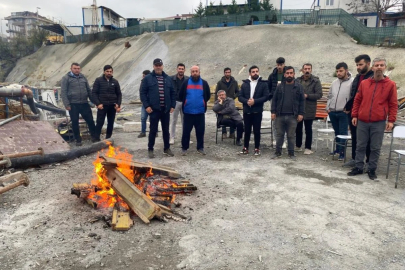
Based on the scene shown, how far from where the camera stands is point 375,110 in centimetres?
525

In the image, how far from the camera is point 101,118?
7.73 meters

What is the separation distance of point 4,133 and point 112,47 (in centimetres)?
3225

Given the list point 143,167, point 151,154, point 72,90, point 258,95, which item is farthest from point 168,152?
point 72,90

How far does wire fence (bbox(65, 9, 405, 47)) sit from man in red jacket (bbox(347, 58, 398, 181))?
1695 centimetres

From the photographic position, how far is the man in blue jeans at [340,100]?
6387mm

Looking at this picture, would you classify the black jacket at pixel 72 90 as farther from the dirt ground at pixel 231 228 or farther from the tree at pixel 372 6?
the tree at pixel 372 6

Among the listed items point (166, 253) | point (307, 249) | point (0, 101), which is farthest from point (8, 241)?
point (0, 101)

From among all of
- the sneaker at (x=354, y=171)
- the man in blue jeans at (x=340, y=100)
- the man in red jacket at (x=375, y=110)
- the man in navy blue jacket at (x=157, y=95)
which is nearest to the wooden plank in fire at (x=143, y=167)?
the man in navy blue jacket at (x=157, y=95)

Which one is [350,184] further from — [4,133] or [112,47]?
[112,47]

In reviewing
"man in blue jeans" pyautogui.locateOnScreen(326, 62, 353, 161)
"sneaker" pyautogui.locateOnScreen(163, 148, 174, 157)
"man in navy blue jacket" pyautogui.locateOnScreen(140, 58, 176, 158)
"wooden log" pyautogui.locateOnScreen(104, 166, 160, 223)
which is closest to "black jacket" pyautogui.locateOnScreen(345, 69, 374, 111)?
"man in blue jeans" pyautogui.locateOnScreen(326, 62, 353, 161)

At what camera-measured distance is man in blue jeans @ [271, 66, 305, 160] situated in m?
6.62

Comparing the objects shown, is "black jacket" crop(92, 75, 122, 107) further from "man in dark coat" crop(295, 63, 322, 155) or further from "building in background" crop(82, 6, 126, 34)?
"building in background" crop(82, 6, 126, 34)

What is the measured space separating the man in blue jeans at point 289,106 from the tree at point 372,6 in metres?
31.6

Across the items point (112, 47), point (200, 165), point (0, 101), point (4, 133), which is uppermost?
point (112, 47)
